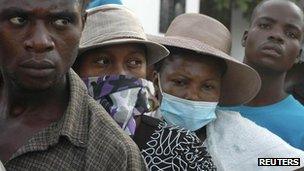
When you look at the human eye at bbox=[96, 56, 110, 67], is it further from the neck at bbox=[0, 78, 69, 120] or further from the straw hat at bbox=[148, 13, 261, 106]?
the neck at bbox=[0, 78, 69, 120]

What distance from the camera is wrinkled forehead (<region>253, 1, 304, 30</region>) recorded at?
4.23 metres

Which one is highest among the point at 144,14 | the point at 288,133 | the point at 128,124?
the point at 128,124

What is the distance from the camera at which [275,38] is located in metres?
4.21

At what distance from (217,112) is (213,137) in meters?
0.24

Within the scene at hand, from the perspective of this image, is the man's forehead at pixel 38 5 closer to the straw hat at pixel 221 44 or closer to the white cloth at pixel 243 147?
the white cloth at pixel 243 147

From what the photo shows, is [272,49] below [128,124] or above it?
below

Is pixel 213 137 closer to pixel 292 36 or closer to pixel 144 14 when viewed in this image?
pixel 292 36

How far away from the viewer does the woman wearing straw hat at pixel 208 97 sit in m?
3.19

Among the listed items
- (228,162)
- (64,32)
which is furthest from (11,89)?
(228,162)

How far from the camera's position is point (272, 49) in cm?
412

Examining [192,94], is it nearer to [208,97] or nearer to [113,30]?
[208,97]

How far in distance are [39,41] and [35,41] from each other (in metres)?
0.01

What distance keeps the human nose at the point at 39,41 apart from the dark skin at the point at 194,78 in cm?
132

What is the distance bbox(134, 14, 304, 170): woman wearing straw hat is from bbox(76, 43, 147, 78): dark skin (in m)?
0.30
